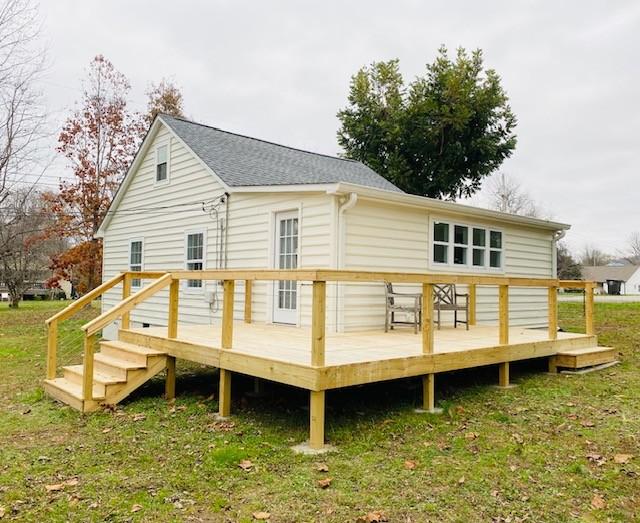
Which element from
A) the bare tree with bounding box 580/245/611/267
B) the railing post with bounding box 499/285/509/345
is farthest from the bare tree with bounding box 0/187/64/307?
the bare tree with bounding box 580/245/611/267

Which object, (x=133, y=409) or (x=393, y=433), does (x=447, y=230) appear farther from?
(x=133, y=409)

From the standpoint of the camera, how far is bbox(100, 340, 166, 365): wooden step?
608cm

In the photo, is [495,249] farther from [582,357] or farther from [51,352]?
[51,352]

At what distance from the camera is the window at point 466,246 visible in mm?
9094

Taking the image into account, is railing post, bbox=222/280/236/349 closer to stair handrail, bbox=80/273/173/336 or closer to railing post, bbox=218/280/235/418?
railing post, bbox=218/280/235/418

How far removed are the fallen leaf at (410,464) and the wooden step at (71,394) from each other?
11.7 feet

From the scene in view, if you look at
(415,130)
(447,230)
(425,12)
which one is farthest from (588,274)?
(447,230)

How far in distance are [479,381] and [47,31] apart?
1422 cm

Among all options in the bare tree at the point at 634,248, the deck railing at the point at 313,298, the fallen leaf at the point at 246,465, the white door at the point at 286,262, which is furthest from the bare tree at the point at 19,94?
the bare tree at the point at 634,248

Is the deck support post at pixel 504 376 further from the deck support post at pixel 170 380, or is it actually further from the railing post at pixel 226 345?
the deck support post at pixel 170 380

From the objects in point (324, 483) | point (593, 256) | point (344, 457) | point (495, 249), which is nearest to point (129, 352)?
point (344, 457)

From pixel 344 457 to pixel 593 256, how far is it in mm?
73842

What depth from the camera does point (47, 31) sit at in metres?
13.5

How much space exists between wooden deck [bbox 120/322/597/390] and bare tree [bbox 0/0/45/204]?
10.7m
